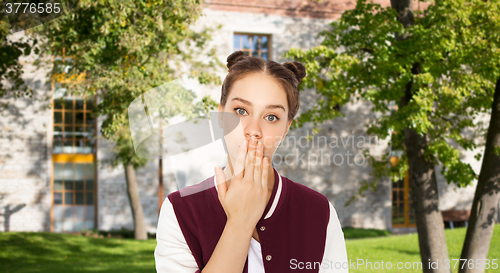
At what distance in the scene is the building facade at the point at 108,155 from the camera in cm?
1422

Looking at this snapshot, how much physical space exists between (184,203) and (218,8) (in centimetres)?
1455

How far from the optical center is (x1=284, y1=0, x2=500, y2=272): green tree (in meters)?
6.16

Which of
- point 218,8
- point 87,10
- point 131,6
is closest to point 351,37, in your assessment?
point 131,6

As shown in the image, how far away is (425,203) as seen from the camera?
291 inches

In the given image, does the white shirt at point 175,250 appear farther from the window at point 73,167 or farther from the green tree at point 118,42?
the window at point 73,167

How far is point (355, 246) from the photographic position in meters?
11.5

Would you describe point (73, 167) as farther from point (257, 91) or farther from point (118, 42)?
point (257, 91)

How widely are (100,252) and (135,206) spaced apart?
2.45 metres

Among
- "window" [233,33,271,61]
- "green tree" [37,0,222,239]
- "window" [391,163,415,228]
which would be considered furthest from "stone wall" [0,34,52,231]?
"window" [391,163,415,228]

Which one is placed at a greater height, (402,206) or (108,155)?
(108,155)

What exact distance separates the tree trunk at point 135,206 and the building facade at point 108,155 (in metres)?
1.07

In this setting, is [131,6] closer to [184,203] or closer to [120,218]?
[184,203]

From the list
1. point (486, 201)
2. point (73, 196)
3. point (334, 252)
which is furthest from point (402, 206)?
point (334, 252)

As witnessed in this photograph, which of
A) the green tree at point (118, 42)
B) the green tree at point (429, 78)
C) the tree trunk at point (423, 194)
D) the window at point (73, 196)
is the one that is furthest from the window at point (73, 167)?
the tree trunk at point (423, 194)
